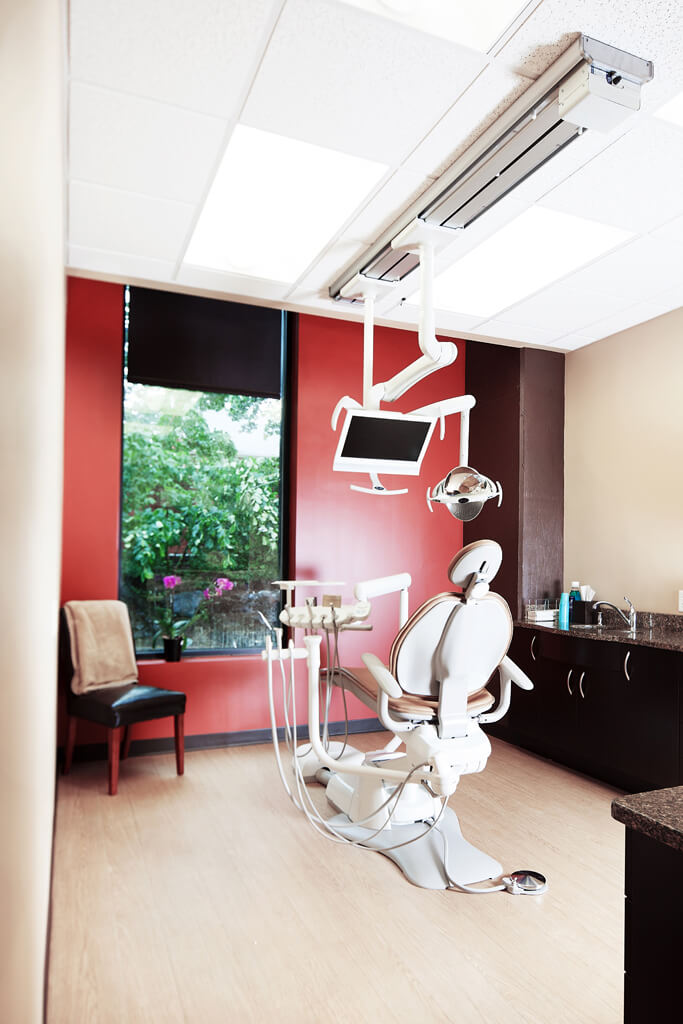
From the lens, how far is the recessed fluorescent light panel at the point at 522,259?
2.77 metres

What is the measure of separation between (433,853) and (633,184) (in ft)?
8.89

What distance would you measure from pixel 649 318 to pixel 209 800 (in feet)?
11.8

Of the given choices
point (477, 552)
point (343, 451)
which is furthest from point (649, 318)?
point (477, 552)

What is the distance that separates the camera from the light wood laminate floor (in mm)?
1821

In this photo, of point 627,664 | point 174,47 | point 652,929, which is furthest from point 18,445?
point 627,664

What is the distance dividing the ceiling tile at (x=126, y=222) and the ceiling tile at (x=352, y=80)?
73 centimetres

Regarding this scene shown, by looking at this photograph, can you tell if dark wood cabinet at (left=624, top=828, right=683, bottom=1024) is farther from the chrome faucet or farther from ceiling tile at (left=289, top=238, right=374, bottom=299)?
the chrome faucet

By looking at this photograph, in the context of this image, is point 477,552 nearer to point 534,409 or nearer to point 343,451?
point 343,451

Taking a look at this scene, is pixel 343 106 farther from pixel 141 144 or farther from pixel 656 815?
pixel 656 815

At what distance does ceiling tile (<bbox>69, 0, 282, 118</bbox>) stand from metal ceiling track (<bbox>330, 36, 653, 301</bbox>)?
0.78 m

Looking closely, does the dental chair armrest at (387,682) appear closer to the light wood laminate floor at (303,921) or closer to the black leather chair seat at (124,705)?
the light wood laminate floor at (303,921)

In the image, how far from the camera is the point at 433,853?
267 centimetres

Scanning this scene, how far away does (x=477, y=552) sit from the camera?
7.51 ft

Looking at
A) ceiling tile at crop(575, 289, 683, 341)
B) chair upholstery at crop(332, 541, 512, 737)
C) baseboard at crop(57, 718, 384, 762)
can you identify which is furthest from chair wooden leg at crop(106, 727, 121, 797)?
ceiling tile at crop(575, 289, 683, 341)
